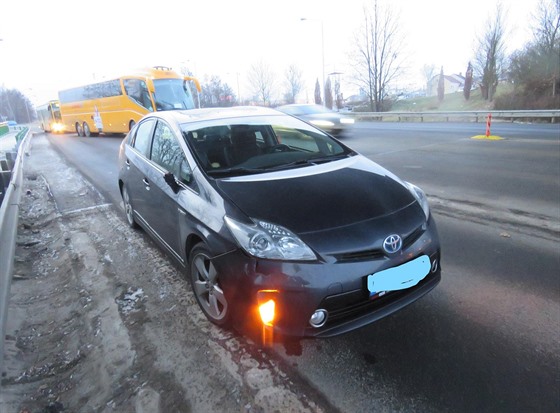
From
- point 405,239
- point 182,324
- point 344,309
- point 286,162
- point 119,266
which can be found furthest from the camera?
point 119,266

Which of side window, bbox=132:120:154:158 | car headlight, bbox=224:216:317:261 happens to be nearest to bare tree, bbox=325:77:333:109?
side window, bbox=132:120:154:158

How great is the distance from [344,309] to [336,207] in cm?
69

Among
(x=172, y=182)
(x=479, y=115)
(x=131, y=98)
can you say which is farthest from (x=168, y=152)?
(x=479, y=115)

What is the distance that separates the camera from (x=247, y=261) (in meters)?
2.33

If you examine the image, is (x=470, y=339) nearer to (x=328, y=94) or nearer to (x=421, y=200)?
(x=421, y=200)

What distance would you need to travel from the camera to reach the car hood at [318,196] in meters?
2.48

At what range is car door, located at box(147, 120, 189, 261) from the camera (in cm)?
321

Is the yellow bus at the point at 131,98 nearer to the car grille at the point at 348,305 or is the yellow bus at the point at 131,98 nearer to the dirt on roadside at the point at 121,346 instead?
the dirt on roadside at the point at 121,346

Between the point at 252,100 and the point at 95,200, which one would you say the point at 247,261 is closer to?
the point at 95,200

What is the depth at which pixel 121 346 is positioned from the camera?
2758 millimetres

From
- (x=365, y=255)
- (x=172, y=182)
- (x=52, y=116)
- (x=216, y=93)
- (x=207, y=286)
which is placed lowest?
(x=207, y=286)

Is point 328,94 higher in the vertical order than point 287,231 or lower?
higher

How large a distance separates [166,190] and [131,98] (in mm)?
17621

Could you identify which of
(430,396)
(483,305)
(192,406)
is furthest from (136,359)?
(483,305)
